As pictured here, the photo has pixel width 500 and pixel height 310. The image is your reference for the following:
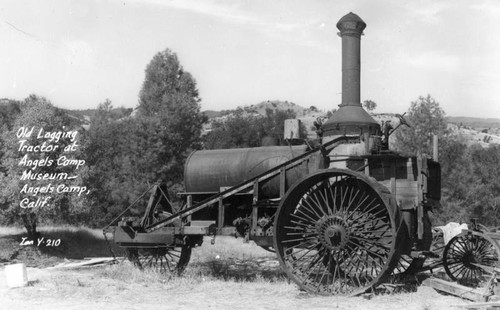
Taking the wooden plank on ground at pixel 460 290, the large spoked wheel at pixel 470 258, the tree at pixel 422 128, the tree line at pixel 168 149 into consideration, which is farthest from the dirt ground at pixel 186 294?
the tree at pixel 422 128

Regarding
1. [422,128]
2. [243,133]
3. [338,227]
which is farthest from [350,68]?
[243,133]

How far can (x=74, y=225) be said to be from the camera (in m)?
26.3

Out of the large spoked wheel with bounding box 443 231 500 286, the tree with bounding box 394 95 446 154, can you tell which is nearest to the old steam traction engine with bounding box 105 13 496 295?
the large spoked wheel with bounding box 443 231 500 286

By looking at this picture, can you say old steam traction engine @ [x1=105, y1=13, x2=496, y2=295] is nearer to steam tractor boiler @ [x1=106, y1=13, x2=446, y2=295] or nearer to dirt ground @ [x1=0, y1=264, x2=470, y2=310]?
steam tractor boiler @ [x1=106, y1=13, x2=446, y2=295]

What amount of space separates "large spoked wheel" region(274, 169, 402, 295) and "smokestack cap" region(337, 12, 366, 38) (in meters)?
3.82

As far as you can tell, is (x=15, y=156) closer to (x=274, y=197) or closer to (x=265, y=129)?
(x=274, y=197)

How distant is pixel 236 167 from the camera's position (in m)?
11.5

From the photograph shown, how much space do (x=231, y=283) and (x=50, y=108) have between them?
13349mm

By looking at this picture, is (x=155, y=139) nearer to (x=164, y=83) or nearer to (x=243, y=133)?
(x=164, y=83)

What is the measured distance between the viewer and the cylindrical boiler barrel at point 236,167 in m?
11.0

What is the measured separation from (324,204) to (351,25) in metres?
4.33

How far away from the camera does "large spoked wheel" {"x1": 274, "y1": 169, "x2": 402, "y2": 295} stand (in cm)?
939

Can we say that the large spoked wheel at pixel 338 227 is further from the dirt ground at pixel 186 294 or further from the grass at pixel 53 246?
the grass at pixel 53 246

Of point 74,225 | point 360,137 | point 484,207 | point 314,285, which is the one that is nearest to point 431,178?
point 360,137
